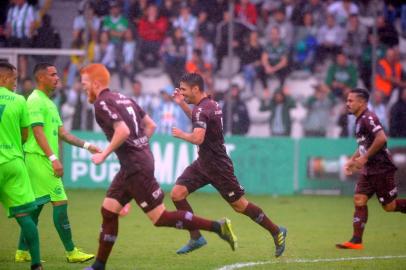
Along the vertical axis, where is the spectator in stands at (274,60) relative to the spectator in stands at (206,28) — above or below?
below

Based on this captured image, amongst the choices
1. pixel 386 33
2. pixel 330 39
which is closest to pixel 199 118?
pixel 330 39

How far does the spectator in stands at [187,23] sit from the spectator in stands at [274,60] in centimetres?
187

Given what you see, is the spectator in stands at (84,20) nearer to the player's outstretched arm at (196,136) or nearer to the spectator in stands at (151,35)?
the spectator in stands at (151,35)

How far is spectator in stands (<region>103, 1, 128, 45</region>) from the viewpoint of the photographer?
70.1 ft

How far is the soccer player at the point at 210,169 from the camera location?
34.9ft

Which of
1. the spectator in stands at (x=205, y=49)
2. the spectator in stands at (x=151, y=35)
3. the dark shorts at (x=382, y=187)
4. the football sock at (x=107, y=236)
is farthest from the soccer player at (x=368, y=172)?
the spectator in stands at (x=151, y=35)

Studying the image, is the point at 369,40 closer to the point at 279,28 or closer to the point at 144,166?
the point at 279,28

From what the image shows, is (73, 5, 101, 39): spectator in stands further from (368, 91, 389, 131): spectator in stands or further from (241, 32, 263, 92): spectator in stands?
(368, 91, 389, 131): spectator in stands

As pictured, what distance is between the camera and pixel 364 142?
38.7 ft

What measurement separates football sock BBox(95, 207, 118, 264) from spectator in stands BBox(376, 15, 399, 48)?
13444 mm

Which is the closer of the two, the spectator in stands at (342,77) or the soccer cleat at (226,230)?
the soccer cleat at (226,230)

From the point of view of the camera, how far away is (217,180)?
35.6 ft

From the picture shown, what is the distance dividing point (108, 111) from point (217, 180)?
2.47m

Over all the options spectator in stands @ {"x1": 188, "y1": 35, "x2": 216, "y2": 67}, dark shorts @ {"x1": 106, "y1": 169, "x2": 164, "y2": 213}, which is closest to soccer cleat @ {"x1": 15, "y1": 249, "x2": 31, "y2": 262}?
dark shorts @ {"x1": 106, "y1": 169, "x2": 164, "y2": 213}
